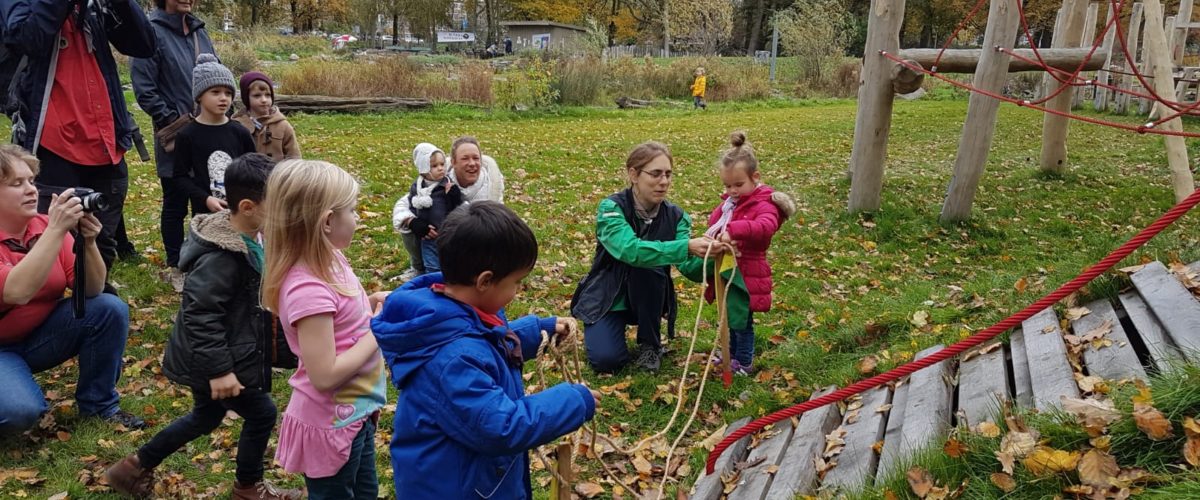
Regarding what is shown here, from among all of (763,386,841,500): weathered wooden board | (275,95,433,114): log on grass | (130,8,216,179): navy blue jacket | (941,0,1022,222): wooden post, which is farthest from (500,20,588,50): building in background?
(763,386,841,500): weathered wooden board

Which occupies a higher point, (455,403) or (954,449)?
(455,403)

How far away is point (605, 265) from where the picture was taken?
16.5ft

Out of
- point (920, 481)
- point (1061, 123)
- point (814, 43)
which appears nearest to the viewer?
point (920, 481)

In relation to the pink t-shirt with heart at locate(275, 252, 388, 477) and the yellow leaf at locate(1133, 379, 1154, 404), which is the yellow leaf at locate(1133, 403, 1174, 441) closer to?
the yellow leaf at locate(1133, 379, 1154, 404)

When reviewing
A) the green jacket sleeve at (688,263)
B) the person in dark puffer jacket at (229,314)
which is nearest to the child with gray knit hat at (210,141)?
the person in dark puffer jacket at (229,314)

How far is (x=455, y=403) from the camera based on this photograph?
206 cm

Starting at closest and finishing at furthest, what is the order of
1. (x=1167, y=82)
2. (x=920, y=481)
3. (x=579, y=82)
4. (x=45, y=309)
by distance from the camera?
(x=920, y=481)
(x=45, y=309)
(x=1167, y=82)
(x=579, y=82)

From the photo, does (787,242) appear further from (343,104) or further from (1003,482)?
(343,104)

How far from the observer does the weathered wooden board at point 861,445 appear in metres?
3.11

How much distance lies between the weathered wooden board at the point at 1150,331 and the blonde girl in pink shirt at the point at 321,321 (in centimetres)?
303

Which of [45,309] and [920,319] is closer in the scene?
[45,309]

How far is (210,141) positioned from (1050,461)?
512 cm

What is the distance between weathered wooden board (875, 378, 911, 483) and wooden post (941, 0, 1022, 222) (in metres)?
5.09

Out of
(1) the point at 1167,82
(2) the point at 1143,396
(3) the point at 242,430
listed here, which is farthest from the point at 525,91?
(2) the point at 1143,396
